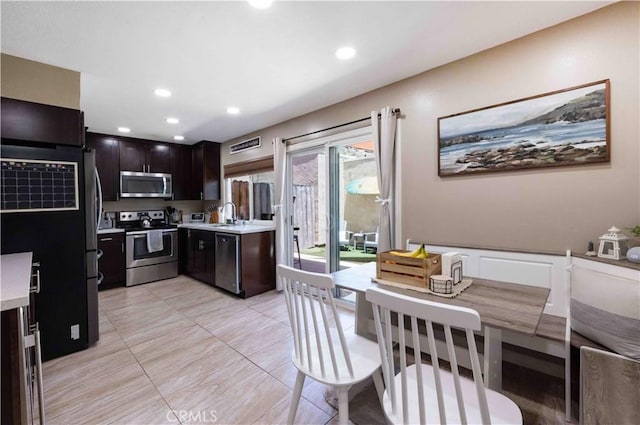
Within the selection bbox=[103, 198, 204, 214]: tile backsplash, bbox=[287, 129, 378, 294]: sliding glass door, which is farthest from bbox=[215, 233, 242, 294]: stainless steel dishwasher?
bbox=[103, 198, 204, 214]: tile backsplash

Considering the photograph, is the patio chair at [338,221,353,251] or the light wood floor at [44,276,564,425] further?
the patio chair at [338,221,353,251]

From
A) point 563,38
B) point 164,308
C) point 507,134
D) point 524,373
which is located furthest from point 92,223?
point 563,38

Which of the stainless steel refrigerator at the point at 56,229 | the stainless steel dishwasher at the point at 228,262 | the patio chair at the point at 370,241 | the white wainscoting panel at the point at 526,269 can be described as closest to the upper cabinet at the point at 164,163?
the stainless steel dishwasher at the point at 228,262

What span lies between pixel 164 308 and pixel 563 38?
174 inches

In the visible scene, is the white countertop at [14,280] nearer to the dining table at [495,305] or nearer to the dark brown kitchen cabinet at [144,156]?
the dining table at [495,305]

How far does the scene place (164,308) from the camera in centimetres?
335

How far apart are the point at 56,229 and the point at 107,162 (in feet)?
8.99

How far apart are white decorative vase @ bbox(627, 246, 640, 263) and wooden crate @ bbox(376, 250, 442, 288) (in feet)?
3.18

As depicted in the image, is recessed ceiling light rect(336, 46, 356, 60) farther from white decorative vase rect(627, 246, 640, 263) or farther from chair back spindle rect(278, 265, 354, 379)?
white decorative vase rect(627, 246, 640, 263)

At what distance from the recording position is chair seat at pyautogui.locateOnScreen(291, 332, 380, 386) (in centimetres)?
125

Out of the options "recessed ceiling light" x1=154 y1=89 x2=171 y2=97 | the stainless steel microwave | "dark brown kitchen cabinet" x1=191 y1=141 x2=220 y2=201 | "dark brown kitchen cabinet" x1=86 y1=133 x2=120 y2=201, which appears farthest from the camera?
"dark brown kitchen cabinet" x1=191 y1=141 x2=220 y2=201

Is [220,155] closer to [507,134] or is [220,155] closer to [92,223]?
[92,223]

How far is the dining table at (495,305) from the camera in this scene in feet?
3.76

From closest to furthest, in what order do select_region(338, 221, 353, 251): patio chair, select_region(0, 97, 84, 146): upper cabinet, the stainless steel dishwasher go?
select_region(0, 97, 84, 146): upper cabinet → select_region(338, 221, 353, 251): patio chair → the stainless steel dishwasher
